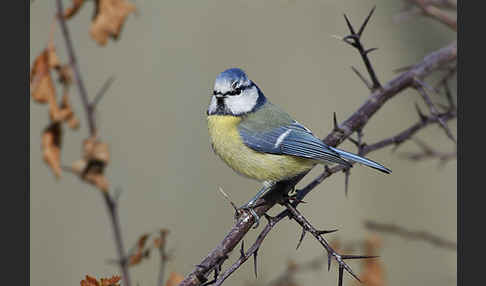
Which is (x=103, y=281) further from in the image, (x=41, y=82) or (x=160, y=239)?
(x=41, y=82)

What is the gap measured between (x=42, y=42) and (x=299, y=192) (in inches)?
127

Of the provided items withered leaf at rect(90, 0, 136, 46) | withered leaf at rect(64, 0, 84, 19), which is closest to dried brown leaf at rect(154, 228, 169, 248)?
withered leaf at rect(90, 0, 136, 46)

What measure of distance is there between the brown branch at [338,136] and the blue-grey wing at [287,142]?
68mm

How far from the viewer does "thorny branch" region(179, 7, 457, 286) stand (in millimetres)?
1881

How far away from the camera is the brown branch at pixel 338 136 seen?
1.88 m

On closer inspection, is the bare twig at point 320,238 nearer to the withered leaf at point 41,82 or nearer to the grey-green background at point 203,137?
the withered leaf at point 41,82

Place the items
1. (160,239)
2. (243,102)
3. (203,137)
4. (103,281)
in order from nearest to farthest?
(103,281), (160,239), (243,102), (203,137)

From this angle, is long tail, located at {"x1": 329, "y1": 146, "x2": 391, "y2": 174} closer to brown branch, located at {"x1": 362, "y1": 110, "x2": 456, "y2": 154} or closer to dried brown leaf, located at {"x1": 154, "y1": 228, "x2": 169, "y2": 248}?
brown branch, located at {"x1": 362, "y1": 110, "x2": 456, "y2": 154}

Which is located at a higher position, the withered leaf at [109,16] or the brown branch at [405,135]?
the withered leaf at [109,16]

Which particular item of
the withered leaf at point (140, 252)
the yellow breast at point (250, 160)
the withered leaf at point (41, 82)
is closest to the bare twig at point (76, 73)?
the withered leaf at point (41, 82)

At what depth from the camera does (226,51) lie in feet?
18.5

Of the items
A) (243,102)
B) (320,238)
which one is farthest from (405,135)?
(320,238)

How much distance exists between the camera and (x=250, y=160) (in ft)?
9.06

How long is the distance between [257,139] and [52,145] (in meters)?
0.99
